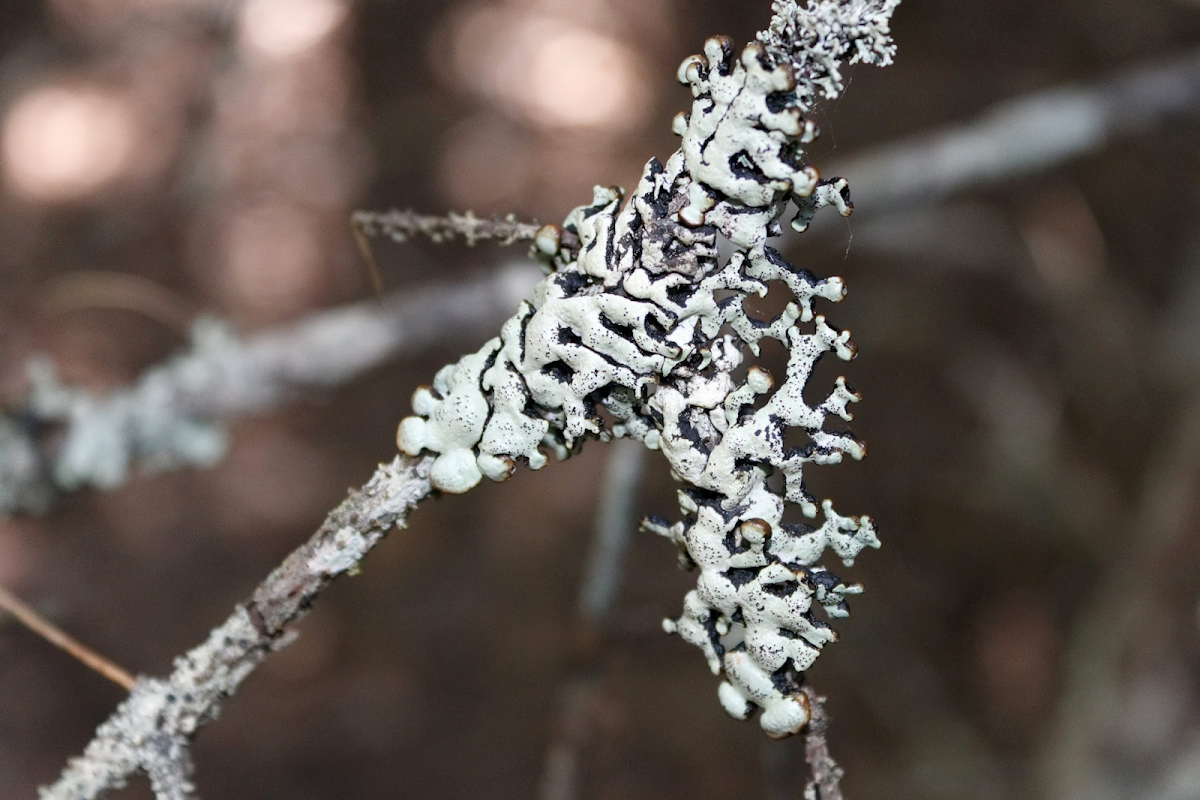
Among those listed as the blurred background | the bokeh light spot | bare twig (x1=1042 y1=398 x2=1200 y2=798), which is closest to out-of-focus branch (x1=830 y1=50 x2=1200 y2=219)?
the blurred background

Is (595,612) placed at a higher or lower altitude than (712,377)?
higher

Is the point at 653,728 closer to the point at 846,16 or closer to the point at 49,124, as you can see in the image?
the point at 846,16

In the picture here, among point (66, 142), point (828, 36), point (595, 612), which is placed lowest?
point (828, 36)

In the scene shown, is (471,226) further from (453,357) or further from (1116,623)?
(1116,623)

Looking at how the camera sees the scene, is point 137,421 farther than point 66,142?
No

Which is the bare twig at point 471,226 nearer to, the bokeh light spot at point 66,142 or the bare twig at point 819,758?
the bare twig at point 819,758

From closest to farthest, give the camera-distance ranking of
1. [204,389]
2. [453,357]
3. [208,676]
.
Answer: [208,676] < [204,389] < [453,357]

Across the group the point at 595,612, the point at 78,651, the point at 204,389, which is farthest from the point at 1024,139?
the point at 78,651
